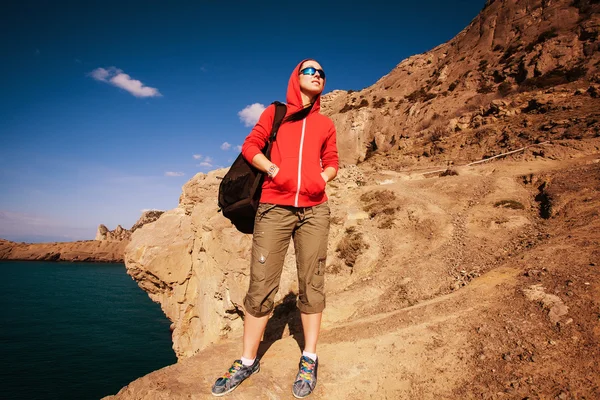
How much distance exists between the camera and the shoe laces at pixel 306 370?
8.65 feet

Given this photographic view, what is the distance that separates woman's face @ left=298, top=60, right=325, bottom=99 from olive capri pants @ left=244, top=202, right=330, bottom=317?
1207mm

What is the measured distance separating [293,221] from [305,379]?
57.8 inches

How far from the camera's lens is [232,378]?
8.43ft


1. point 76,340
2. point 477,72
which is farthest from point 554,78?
point 76,340

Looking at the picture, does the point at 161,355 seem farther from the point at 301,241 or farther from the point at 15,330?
the point at 301,241

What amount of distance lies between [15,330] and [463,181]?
41796 millimetres

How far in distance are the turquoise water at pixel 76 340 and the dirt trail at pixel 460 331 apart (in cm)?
2262

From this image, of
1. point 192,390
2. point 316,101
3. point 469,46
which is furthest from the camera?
point 469,46

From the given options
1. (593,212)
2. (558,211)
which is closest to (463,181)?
(558,211)

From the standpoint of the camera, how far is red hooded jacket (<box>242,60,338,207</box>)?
270 centimetres

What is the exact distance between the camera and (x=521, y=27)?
2839 cm

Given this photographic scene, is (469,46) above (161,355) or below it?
above

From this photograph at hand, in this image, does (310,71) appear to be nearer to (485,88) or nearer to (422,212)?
(422,212)

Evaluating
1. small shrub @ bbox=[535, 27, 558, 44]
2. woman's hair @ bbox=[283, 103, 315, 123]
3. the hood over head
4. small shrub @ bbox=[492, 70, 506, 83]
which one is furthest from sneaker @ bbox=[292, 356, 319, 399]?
small shrub @ bbox=[535, 27, 558, 44]
